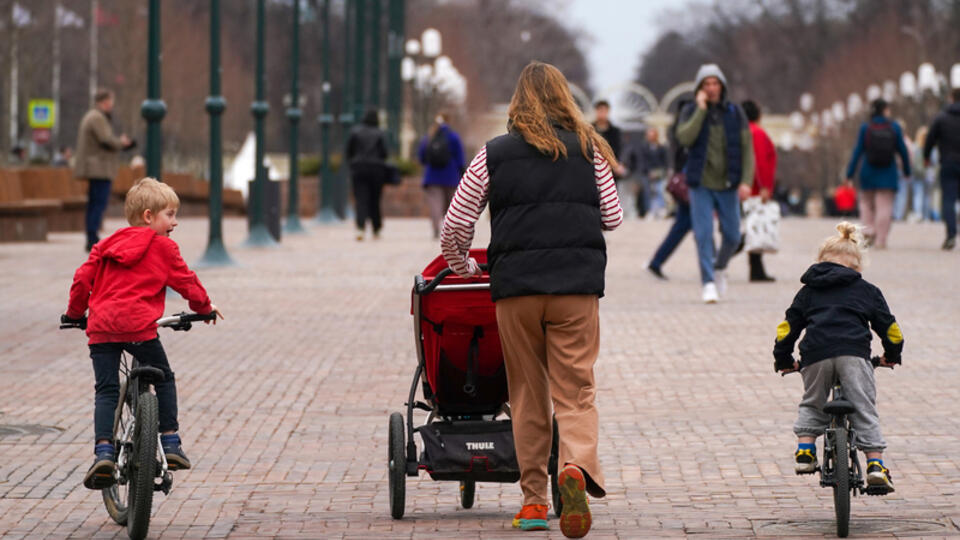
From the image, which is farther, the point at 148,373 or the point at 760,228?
the point at 760,228

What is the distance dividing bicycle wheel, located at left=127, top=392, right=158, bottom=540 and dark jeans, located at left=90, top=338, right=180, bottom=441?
0.29 metres

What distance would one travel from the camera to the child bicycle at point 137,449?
6285 mm

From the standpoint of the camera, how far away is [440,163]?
87.1 ft

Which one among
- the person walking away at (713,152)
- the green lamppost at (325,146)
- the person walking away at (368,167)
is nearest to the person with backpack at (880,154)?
the person walking away at (368,167)

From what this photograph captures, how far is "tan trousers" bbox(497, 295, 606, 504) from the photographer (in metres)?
6.39

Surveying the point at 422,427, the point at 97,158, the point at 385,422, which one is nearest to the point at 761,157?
the point at 97,158

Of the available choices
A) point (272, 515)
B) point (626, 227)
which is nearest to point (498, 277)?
point (272, 515)

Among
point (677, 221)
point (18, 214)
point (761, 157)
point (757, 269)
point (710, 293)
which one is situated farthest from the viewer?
point (18, 214)

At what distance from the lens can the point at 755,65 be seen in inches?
4606

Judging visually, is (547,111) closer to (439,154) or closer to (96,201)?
(96,201)

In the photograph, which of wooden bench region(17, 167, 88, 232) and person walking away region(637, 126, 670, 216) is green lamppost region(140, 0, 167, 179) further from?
person walking away region(637, 126, 670, 216)

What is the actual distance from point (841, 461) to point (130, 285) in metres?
2.34

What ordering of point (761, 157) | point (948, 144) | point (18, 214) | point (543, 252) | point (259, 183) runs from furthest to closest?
point (18, 214) → point (259, 183) → point (948, 144) → point (761, 157) → point (543, 252)

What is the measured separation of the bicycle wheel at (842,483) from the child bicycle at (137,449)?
206cm
